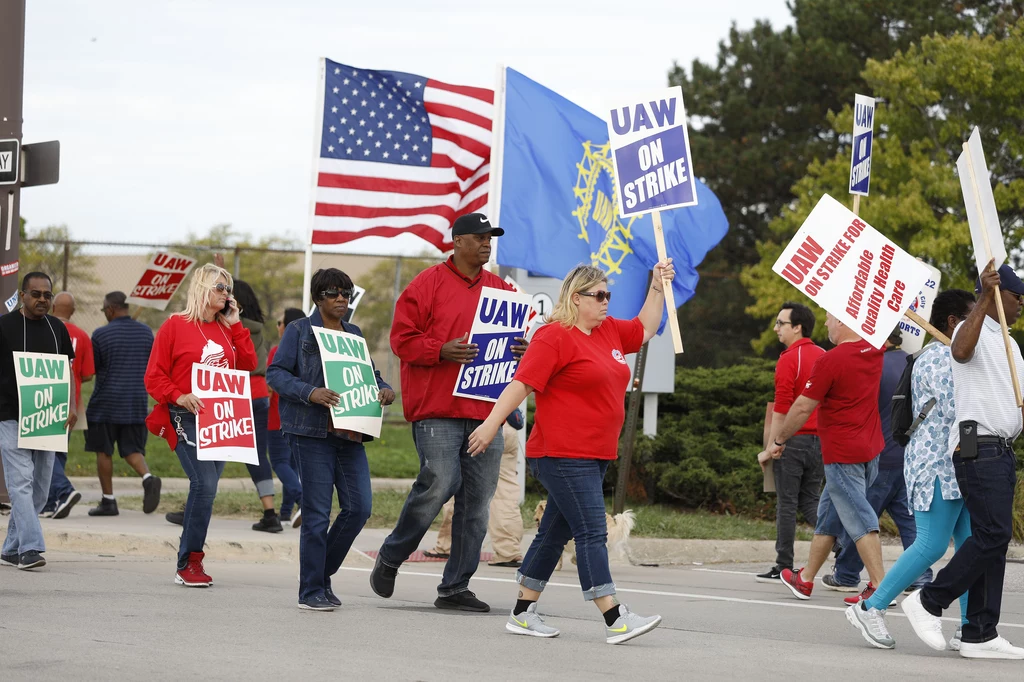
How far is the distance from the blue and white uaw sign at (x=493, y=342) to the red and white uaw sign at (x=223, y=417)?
5.60 ft

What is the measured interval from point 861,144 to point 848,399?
2169 mm

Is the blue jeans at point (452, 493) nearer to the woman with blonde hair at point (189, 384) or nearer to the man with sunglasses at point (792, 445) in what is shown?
the woman with blonde hair at point (189, 384)

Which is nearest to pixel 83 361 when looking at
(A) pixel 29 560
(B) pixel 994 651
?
(A) pixel 29 560

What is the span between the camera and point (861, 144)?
984cm

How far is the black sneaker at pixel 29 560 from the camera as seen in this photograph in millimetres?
8867

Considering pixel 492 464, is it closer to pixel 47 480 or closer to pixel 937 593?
pixel 937 593

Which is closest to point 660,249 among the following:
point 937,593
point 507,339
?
point 507,339

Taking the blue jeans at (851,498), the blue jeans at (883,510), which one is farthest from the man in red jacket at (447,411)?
the blue jeans at (883,510)

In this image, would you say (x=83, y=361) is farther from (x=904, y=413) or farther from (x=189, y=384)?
(x=904, y=413)

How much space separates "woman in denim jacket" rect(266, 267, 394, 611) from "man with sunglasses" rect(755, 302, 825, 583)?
10.8ft

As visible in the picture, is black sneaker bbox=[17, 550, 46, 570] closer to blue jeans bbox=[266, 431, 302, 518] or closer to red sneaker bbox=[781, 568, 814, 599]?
blue jeans bbox=[266, 431, 302, 518]

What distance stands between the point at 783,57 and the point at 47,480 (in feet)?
108

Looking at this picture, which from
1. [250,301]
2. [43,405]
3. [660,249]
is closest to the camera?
[660,249]

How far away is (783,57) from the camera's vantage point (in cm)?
3888
